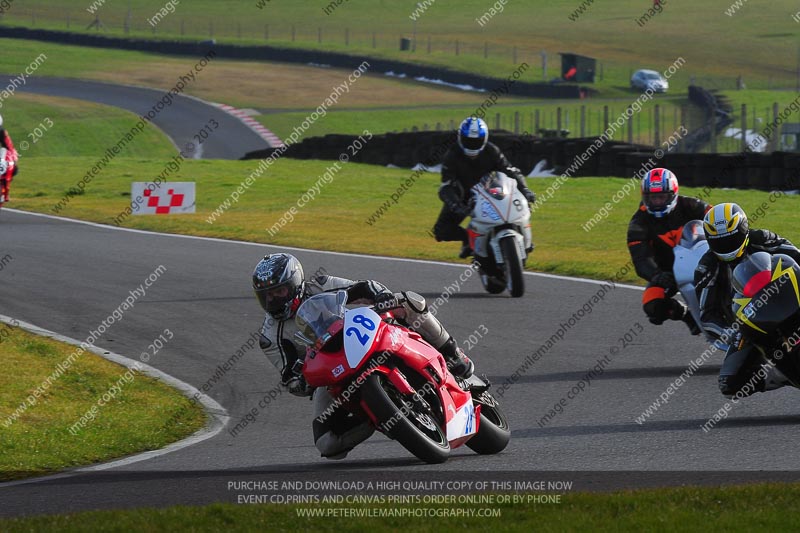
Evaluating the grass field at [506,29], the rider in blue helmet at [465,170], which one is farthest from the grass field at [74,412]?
the grass field at [506,29]

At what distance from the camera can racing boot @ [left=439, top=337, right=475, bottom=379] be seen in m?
7.59

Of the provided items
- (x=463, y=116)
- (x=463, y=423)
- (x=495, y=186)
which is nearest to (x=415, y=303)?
(x=463, y=423)

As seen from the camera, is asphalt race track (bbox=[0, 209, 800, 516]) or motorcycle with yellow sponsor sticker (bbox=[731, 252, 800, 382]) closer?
asphalt race track (bbox=[0, 209, 800, 516])

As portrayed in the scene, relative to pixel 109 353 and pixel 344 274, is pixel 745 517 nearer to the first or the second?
pixel 109 353

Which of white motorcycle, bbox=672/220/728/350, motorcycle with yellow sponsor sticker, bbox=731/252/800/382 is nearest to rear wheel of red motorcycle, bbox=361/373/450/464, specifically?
motorcycle with yellow sponsor sticker, bbox=731/252/800/382

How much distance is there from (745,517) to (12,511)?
3.64m

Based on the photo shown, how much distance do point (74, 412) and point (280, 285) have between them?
3008 mm

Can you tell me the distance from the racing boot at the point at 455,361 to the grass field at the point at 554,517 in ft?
4.81

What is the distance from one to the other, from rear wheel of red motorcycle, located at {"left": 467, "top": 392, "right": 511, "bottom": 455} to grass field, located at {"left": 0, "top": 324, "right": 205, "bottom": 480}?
8.30 feet

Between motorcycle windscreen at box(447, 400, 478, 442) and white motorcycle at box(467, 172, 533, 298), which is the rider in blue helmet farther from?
motorcycle windscreen at box(447, 400, 478, 442)

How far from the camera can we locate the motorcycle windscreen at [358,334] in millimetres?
6855

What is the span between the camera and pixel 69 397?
33.6 feet

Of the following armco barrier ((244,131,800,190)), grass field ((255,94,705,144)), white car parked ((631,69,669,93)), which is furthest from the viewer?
white car parked ((631,69,669,93))

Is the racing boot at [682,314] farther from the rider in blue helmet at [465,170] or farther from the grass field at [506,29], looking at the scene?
the grass field at [506,29]
